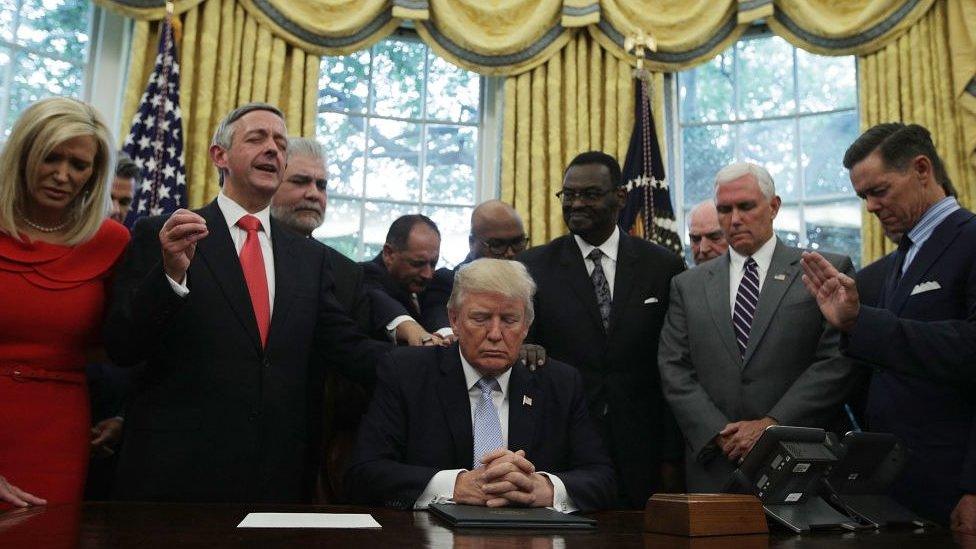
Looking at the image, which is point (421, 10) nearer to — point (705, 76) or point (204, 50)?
point (204, 50)

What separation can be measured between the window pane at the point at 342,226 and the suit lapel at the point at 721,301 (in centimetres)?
380

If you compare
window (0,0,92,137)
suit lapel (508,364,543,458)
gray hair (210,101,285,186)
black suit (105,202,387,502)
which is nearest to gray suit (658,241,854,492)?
suit lapel (508,364,543,458)

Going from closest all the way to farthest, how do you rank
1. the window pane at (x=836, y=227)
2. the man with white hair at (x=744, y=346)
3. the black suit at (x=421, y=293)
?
the man with white hair at (x=744, y=346) < the black suit at (x=421, y=293) < the window pane at (x=836, y=227)

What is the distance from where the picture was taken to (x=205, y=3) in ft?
20.0

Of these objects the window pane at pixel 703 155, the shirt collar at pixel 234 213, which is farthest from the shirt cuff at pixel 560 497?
the window pane at pixel 703 155

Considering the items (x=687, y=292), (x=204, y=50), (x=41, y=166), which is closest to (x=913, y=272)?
(x=687, y=292)

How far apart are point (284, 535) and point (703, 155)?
5916 millimetres

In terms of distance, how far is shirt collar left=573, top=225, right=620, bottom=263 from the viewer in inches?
136

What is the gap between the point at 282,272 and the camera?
8.99ft

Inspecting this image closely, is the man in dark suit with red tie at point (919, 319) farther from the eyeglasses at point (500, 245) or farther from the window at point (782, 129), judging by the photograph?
the window at point (782, 129)

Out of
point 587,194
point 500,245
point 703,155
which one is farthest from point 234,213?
point 703,155

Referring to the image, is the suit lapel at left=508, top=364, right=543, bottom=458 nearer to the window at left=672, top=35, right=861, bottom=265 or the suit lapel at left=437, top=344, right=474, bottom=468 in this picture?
the suit lapel at left=437, top=344, right=474, bottom=468

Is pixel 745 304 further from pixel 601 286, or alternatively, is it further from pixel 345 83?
pixel 345 83

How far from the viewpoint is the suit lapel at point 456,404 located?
2.47 metres
